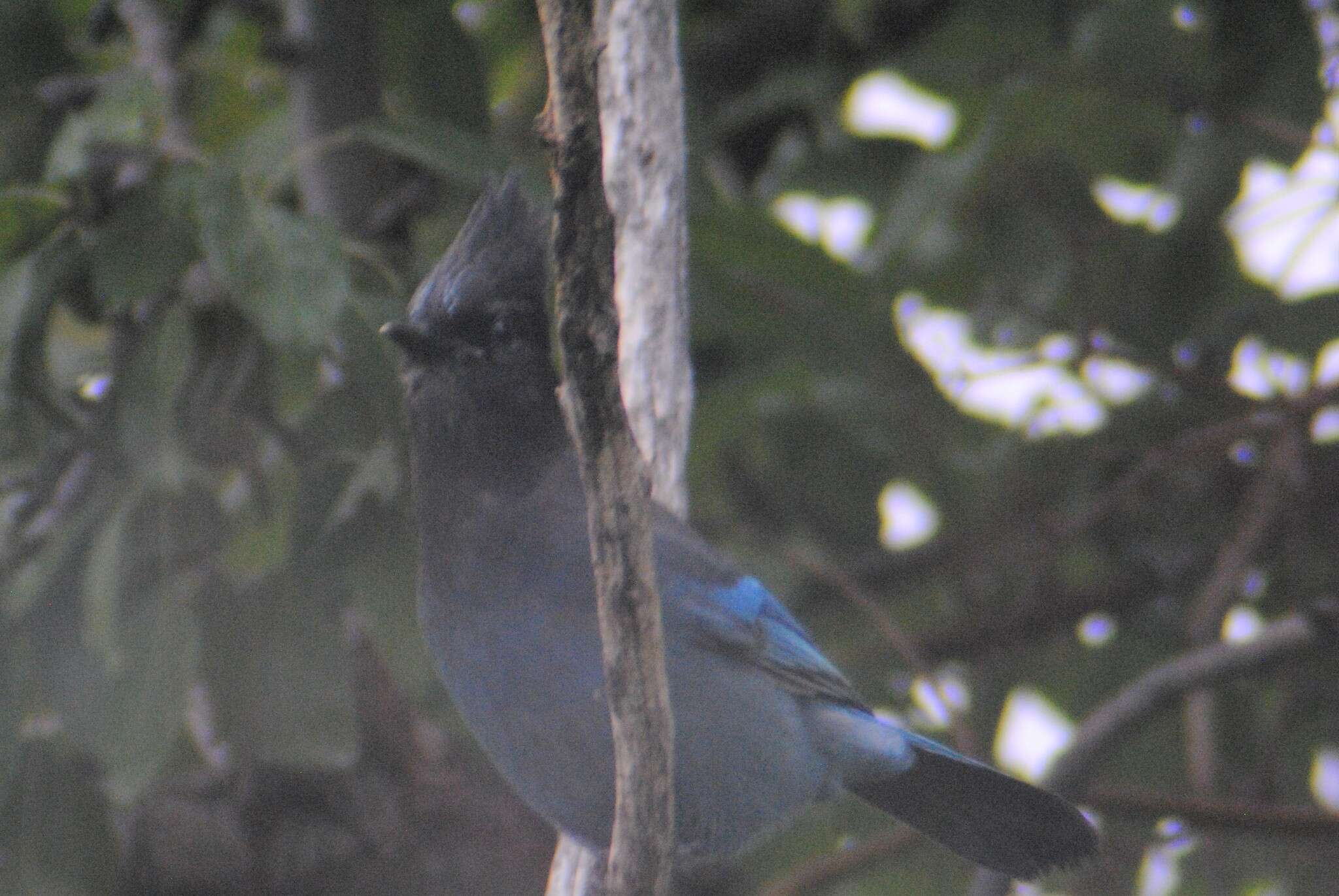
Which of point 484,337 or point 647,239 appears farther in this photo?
point 647,239

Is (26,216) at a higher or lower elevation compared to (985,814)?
higher

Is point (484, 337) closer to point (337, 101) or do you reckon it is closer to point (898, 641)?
point (337, 101)

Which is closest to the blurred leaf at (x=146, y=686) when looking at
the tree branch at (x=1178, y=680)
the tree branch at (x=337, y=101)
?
the tree branch at (x=337, y=101)

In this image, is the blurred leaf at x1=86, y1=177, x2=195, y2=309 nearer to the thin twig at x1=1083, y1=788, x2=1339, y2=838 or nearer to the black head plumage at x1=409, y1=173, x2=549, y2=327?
the black head plumage at x1=409, y1=173, x2=549, y2=327

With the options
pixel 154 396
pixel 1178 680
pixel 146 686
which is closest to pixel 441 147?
pixel 154 396

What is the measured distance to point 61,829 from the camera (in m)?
3.13

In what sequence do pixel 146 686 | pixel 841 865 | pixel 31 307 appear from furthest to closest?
1. pixel 841 865
2. pixel 146 686
3. pixel 31 307

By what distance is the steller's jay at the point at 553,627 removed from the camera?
8.72 feet

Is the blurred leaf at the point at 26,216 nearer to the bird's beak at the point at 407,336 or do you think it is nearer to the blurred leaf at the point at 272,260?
the blurred leaf at the point at 272,260

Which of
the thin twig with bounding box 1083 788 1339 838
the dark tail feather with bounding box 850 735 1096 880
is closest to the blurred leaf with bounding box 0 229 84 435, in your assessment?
the dark tail feather with bounding box 850 735 1096 880

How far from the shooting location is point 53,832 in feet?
10.2

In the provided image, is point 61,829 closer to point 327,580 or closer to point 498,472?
point 327,580

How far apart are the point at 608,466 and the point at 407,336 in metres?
1.02

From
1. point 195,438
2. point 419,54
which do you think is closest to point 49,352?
point 195,438
